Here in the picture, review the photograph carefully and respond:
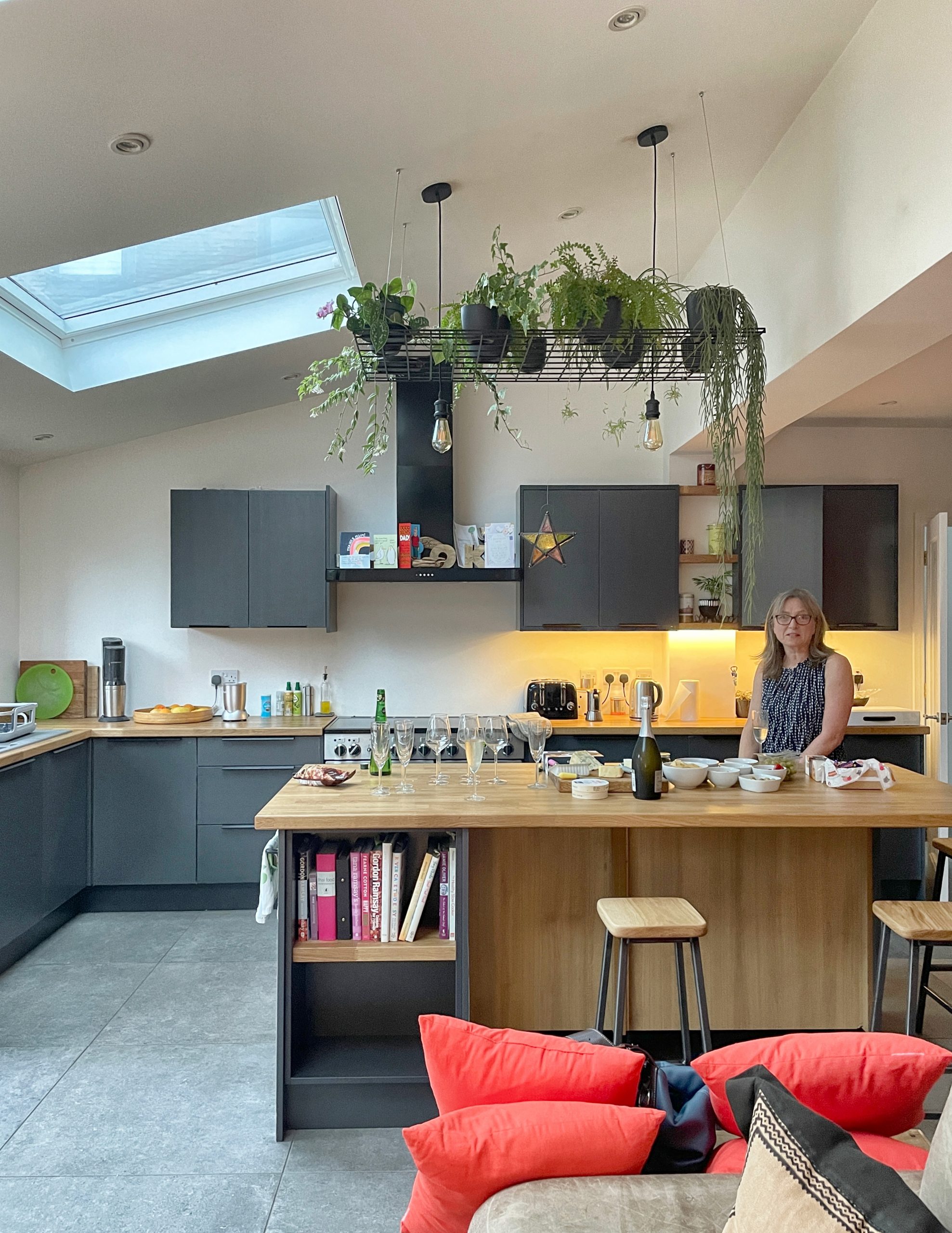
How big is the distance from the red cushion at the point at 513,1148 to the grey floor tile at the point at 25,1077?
6.33 ft

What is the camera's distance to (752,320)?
133 inches

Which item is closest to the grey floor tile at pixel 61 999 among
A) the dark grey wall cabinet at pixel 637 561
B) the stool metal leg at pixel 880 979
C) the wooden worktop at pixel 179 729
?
the wooden worktop at pixel 179 729

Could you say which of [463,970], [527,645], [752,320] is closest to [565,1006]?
[463,970]

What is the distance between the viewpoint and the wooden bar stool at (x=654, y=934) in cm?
256

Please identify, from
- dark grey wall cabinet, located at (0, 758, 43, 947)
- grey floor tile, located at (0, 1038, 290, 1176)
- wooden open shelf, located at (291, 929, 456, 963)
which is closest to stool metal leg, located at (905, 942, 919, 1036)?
wooden open shelf, located at (291, 929, 456, 963)

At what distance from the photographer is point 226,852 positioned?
5.02m

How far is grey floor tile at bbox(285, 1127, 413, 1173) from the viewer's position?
2.64 meters

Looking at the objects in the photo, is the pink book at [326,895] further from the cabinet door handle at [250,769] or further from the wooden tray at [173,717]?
the wooden tray at [173,717]

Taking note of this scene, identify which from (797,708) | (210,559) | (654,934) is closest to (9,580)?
(210,559)

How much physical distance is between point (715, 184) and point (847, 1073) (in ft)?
11.2

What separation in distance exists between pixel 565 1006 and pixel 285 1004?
926mm

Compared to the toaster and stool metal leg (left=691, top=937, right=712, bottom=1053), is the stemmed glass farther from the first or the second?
the toaster

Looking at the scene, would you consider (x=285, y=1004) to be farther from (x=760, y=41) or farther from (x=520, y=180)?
(x=760, y=41)

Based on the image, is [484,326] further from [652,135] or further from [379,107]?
[652,135]
